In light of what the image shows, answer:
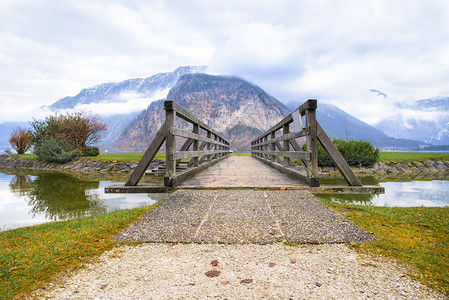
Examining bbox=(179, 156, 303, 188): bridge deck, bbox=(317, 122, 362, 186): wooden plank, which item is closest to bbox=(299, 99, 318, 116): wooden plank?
bbox=(317, 122, 362, 186): wooden plank

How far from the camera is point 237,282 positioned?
5.56ft

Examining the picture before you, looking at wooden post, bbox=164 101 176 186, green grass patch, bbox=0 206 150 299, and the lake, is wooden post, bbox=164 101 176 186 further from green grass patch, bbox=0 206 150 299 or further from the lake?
the lake

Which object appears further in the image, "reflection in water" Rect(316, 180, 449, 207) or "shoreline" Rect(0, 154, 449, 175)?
"shoreline" Rect(0, 154, 449, 175)

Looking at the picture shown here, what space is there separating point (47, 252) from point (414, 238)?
3481 mm

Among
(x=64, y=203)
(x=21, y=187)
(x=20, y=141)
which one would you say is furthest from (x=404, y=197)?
(x=20, y=141)

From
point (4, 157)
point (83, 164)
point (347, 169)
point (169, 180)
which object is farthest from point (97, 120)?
point (347, 169)

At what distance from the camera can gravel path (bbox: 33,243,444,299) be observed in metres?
1.55

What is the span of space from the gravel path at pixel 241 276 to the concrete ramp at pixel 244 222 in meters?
0.18

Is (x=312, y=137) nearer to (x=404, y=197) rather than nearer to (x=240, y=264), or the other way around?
(x=240, y=264)

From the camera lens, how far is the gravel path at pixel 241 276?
5.08 feet

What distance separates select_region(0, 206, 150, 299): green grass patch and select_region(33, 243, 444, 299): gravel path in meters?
0.14

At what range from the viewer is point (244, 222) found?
9.20 feet

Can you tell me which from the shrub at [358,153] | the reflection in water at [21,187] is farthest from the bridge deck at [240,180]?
the shrub at [358,153]

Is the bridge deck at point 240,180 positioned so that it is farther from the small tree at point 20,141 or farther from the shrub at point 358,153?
the small tree at point 20,141
